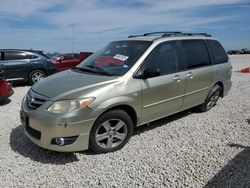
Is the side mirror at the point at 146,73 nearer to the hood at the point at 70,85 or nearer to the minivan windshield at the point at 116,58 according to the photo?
the minivan windshield at the point at 116,58

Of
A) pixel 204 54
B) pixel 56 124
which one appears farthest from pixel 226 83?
pixel 56 124

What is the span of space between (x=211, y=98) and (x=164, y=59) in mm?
2062

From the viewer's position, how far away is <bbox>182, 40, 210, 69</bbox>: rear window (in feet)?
17.8

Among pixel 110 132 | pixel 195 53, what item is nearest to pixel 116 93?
pixel 110 132

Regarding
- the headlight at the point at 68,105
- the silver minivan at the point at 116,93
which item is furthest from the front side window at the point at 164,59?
the headlight at the point at 68,105

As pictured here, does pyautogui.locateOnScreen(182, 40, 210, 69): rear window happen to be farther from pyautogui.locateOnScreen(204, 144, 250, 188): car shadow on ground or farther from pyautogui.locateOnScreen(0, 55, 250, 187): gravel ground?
pyautogui.locateOnScreen(204, 144, 250, 188): car shadow on ground

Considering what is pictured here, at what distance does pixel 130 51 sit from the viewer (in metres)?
4.82

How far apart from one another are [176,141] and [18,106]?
172 inches

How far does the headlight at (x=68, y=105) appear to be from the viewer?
372 centimetres

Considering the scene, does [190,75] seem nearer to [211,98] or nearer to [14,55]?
[211,98]

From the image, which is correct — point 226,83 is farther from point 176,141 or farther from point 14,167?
point 14,167

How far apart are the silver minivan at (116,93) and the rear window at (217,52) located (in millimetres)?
343

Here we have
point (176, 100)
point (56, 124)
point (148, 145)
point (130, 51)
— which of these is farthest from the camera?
point (176, 100)

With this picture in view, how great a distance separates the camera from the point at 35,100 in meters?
4.02
